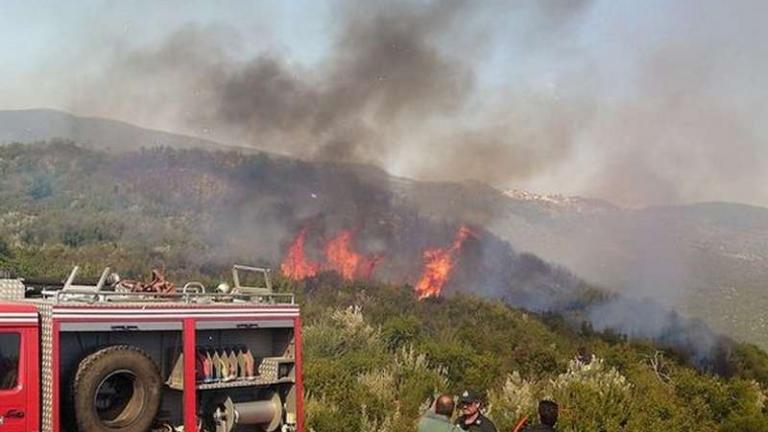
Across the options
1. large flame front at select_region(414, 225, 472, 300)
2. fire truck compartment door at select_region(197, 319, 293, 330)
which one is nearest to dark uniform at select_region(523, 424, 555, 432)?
fire truck compartment door at select_region(197, 319, 293, 330)

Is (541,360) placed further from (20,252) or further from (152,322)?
(20,252)

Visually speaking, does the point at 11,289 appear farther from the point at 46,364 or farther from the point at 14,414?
the point at 14,414

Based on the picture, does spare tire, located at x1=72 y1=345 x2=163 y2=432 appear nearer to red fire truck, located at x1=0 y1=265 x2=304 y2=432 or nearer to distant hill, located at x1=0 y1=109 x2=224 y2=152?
red fire truck, located at x1=0 y1=265 x2=304 y2=432

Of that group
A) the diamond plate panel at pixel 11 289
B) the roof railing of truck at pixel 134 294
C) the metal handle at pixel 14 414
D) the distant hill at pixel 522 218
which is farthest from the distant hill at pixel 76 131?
the metal handle at pixel 14 414

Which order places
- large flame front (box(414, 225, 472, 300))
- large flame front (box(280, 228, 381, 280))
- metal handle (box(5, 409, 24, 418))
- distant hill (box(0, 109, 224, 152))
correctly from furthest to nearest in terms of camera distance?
distant hill (box(0, 109, 224, 152)) → large flame front (box(414, 225, 472, 300)) → large flame front (box(280, 228, 381, 280)) → metal handle (box(5, 409, 24, 418))

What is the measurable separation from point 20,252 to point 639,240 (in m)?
61.7

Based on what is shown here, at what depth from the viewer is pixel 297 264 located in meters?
41.2

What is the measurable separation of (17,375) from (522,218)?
84578mm

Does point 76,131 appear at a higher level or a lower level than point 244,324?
higher

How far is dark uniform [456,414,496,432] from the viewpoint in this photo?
7812 millimetres

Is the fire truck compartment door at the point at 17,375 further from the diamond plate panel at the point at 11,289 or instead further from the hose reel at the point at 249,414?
the hose reel at the point at 249,414

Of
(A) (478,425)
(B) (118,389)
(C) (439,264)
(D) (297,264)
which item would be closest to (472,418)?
(A) (478,425)

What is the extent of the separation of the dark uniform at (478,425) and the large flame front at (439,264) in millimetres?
36356

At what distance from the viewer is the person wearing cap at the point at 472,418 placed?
25.7ft
